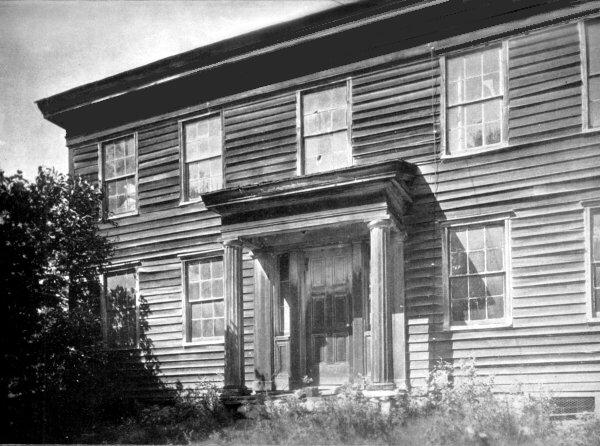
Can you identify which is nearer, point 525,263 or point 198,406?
point 525,263

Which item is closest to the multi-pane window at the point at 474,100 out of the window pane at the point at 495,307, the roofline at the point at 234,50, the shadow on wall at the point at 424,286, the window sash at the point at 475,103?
the window sash at the point at 475,103

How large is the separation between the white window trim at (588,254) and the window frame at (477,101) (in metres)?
1.52

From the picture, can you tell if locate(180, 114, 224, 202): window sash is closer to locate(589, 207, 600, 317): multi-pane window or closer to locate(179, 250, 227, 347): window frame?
locate(179, 250, 227, 347): window frame

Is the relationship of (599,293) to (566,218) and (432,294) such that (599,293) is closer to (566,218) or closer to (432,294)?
(566,218)

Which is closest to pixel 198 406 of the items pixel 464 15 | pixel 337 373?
pixel 337 373

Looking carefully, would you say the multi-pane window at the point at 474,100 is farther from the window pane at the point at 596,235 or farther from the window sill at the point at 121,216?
the window sill at the point at 121,216

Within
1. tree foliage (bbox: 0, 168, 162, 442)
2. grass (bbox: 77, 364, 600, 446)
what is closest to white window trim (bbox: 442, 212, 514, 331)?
grass (bbox: 77, 364, 600, 446)

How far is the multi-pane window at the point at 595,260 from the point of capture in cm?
1003

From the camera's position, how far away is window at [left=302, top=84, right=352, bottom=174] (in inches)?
494

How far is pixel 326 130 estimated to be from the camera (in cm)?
1270

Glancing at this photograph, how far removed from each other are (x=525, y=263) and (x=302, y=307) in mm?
3889

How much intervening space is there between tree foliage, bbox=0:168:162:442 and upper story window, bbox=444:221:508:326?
623cm

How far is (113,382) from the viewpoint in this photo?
1386 cm

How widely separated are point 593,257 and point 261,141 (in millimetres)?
6112
